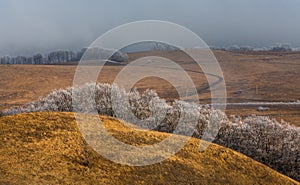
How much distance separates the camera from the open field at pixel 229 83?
2518 inches

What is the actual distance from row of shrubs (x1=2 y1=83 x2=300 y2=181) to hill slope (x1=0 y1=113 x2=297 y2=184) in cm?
313

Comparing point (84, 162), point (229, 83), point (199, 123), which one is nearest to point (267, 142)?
point (199, 123)

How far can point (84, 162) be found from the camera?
11.8m

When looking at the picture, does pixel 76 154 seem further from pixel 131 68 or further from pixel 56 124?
pixel 131 68

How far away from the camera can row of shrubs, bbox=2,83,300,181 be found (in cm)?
1681

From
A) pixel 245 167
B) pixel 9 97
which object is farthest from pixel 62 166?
pixel 9 97

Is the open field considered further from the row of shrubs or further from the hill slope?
the hill slope

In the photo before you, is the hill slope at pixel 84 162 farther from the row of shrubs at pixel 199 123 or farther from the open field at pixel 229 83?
the open field at pixel 229 83

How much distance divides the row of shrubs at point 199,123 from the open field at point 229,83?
87.6 feet

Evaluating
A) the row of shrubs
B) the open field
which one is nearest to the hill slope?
the row of shrubs

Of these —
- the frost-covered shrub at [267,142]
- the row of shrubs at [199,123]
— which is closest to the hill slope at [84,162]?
the frost-covered shrub at [267,142]

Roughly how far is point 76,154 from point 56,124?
214 cm

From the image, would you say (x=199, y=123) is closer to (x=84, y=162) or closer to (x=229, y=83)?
(x=84, y=162)

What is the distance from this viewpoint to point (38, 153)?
11773 mm
